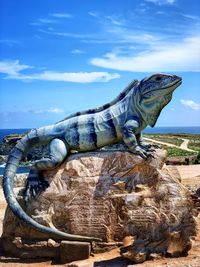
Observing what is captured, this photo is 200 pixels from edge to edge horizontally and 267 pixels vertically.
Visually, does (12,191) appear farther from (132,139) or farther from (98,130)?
(132,139)

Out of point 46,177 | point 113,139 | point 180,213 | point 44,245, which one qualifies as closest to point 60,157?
point 46,177

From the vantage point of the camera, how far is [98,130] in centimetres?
930

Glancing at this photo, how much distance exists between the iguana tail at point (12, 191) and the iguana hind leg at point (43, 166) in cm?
28

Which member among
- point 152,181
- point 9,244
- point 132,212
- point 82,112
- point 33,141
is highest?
point 82,112

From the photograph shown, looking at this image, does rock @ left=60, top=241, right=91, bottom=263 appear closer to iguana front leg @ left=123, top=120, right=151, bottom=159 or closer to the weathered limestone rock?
the weathered limestone rock

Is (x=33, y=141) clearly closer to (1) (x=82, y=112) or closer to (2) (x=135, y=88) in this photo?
(1) (x=82, y=112)

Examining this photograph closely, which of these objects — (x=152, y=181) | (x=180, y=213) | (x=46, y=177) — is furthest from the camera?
(x=46, y=177)

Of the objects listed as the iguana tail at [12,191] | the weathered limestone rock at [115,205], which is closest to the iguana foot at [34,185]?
the weathered limestone rock at [115,205]

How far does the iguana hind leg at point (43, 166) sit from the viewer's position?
9281mm

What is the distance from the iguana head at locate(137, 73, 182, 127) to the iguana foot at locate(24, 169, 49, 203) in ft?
7.80

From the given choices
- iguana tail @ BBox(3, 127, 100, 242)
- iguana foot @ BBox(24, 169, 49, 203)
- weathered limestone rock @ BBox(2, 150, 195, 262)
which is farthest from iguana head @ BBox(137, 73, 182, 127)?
iguana foot @ BBox(24, 169, 49, 203)

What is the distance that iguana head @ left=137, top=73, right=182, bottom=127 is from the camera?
898 centimetres

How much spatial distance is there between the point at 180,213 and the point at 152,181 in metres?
0.87

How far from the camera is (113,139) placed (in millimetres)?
9336
